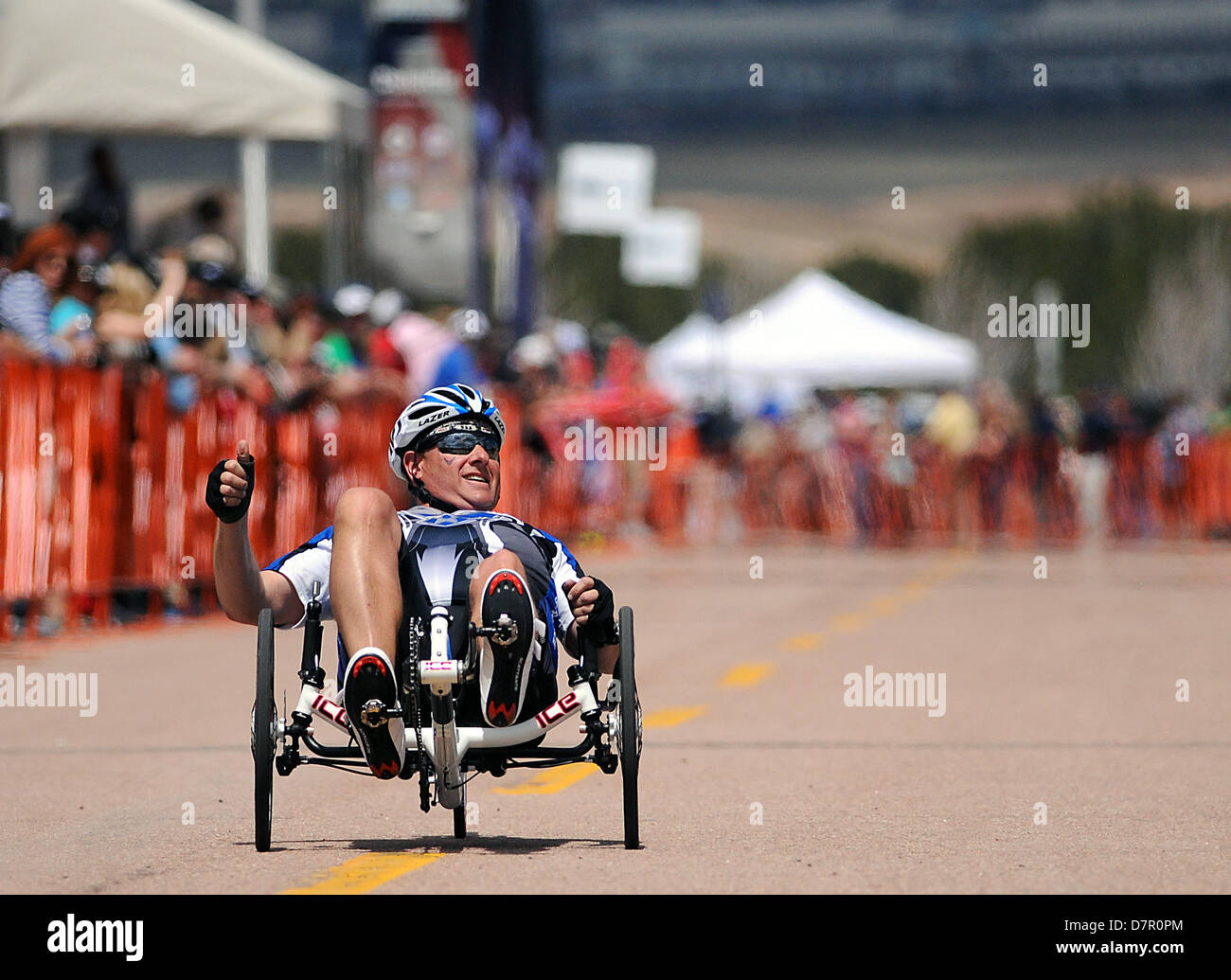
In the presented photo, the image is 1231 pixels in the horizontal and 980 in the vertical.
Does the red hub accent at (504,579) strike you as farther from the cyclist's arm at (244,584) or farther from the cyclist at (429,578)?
the cyclist's arm at (244,584)

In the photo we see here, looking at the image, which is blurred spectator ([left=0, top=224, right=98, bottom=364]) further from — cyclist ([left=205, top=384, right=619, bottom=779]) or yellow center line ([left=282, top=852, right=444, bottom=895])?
yellow center line ([left=282, top=852, right=444, bottom=895])

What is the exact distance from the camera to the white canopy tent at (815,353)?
3941cm

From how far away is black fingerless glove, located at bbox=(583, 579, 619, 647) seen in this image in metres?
7.28

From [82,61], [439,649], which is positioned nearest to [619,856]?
[439,649]

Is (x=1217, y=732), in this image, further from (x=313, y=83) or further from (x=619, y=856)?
(x=313, y=83)

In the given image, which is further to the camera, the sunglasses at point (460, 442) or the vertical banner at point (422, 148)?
the vertical banner at point (422, 148)

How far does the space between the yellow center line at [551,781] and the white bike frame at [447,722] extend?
4.82ft

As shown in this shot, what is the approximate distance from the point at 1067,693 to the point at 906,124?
10433 centimetres

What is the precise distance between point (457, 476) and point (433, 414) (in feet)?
0.63

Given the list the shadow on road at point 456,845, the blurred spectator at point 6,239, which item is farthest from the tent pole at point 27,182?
the shadow on road at point 456,845

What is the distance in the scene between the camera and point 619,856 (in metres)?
7.24

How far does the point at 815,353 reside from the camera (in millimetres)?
39844

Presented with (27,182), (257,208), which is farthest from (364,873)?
(257,208)

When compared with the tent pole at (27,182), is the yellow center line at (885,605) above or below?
below
